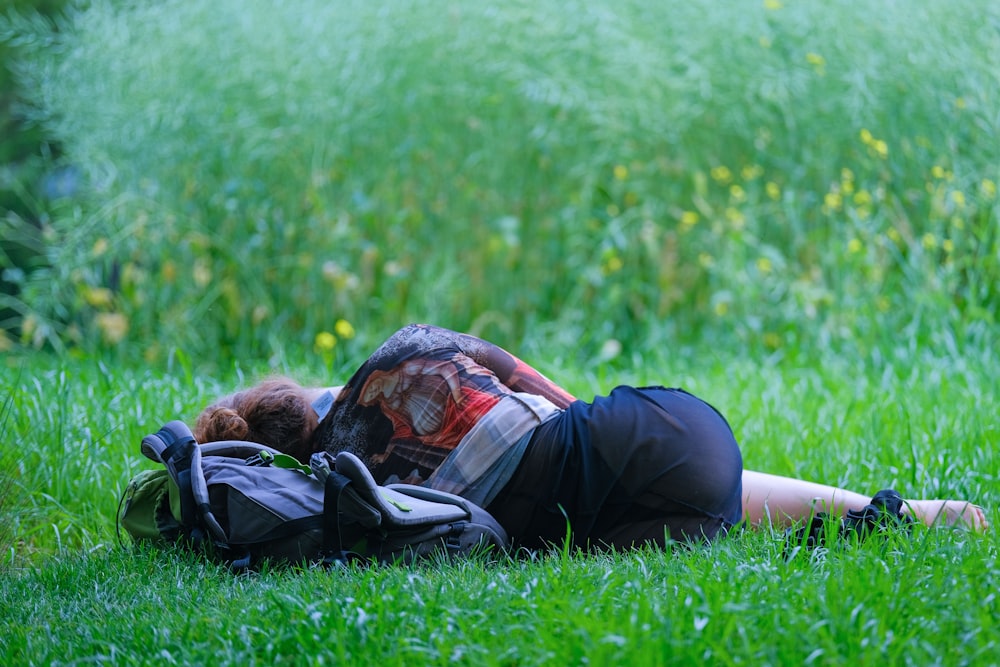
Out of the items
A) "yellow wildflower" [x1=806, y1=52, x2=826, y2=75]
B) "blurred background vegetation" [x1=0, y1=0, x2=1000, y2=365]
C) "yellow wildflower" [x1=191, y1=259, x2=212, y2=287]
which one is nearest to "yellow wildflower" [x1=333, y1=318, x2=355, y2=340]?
"blurred background vegetation" [x1=0, y1=0, x2=1000, y2=365]

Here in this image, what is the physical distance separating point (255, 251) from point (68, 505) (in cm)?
241

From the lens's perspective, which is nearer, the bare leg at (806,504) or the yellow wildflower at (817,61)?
the bare leg at (806,504)

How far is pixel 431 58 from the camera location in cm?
584

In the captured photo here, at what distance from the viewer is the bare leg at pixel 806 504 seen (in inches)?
105

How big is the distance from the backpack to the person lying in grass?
11 centimetres

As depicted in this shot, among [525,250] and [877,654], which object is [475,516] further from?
[525,250]

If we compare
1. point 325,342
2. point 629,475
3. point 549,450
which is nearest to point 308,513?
point 549,450

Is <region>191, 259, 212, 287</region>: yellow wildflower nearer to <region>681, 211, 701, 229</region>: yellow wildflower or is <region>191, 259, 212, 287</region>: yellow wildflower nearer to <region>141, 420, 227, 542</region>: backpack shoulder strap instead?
<region>681, 211, 701, 229</region>: yellow wildflower

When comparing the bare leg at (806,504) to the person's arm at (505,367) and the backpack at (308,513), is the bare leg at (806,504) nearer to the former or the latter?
the person's arm at (505,367)

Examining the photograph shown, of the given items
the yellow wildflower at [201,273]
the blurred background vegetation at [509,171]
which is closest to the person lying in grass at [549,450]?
the blurred background vegetation at [509,171]

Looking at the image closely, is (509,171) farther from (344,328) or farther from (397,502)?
(397,502)

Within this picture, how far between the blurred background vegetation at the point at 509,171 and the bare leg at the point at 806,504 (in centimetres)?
255

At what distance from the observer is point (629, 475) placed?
2.52 m

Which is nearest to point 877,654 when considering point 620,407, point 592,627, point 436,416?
point 592,627
